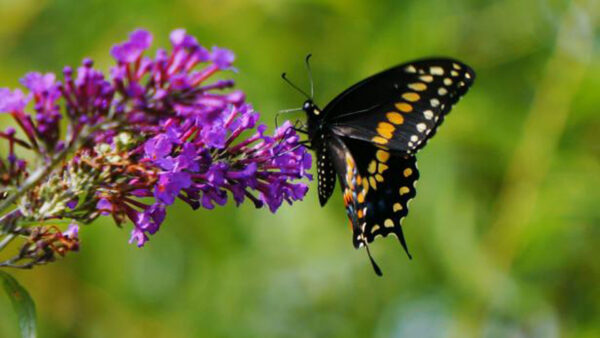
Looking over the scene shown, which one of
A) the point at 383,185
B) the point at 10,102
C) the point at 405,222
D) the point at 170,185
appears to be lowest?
the point at 405,222

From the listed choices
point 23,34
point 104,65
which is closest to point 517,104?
point 104,65

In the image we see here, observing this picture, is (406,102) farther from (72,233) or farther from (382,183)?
(72,233)

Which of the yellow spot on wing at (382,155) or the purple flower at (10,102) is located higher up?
the purple flower at (10,102)

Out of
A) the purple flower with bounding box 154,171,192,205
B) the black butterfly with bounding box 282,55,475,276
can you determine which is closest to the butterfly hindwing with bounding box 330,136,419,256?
the black butterfly with bounding box 282,55,475,276

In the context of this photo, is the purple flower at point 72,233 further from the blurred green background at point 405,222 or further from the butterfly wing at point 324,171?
→ the blurred green background at point 405,222

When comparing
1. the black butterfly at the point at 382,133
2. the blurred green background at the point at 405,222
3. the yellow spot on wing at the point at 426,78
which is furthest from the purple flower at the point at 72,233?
the blurred green background at the point at 405,222

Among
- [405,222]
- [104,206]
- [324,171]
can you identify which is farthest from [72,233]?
[405,222]

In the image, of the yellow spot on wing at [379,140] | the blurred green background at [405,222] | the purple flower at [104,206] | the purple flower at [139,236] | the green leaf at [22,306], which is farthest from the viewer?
the blurred green background at [405,222]
